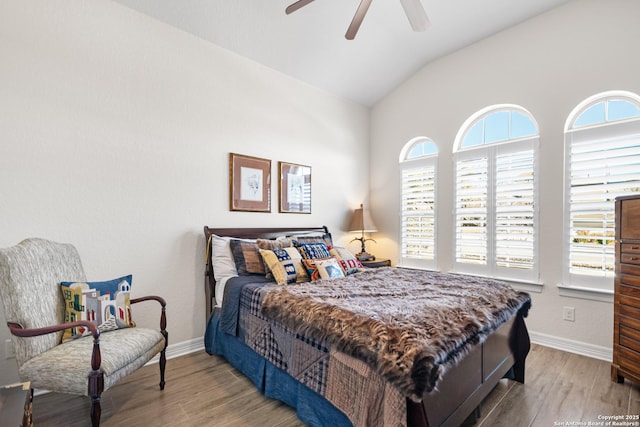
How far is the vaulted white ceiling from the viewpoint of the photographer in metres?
2.79

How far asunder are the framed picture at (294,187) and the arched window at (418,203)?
144 cm

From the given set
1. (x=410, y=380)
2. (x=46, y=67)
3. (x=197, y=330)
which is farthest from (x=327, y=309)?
(x=46, y=67)

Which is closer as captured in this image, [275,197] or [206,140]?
[206,140]

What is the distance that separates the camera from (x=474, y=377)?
1.73 meters

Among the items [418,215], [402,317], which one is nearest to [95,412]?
[402,317]

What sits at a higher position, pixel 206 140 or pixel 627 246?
pixel 206 140

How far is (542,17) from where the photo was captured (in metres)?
3.13

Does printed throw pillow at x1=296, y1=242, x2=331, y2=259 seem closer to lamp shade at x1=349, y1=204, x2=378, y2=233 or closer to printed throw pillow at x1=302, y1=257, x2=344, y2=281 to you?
printed throw pillow at x1=302, y1=257, x2=344, y2=281

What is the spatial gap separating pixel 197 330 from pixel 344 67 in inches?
136

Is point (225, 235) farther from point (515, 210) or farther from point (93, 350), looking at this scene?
point (515, 210)

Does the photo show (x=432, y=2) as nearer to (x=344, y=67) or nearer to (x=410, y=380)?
(x=344, y=67)

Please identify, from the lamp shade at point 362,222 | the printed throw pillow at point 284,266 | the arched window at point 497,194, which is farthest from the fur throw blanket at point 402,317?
the lamp shade at point 362,222

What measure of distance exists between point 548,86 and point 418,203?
1876 mm

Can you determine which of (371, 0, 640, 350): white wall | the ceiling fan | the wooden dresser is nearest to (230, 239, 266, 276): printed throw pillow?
the ceiling fan
